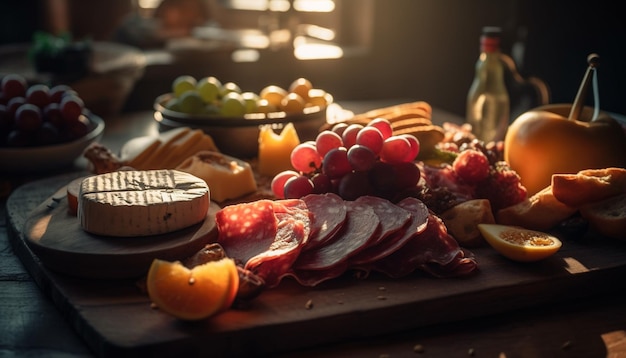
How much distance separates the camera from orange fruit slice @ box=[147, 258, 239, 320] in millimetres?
970

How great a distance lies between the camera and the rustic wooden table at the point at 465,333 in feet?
3.30

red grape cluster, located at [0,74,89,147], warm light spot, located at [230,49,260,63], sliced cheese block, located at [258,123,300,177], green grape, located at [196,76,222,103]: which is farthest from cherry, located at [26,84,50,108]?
warm light spot, located at [230,49,260,63]

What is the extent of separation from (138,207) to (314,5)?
3553mm

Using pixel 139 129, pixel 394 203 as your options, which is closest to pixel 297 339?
pixel 394 203

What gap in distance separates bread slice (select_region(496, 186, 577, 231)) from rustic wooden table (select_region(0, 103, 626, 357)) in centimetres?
19

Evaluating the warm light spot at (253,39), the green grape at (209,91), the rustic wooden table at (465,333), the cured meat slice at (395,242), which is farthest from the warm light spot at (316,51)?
the rustic wooden table at (465,333)

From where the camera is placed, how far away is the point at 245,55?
3859mm

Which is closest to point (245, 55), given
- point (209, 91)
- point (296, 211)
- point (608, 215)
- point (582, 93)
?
point (209, 91)

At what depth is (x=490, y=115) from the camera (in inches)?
79.4

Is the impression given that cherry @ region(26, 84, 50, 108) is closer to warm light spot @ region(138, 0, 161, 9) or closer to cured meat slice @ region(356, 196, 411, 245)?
cured meat slice @ region(356, 196, 411, 245)

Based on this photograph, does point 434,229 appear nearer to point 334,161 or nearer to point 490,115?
point 334,161

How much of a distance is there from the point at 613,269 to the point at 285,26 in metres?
2.76

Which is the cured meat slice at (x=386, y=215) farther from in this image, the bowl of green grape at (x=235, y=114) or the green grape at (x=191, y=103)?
the green grape at (x=191, y=103)

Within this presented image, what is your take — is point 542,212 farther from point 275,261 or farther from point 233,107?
point 233,107
